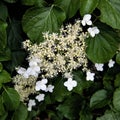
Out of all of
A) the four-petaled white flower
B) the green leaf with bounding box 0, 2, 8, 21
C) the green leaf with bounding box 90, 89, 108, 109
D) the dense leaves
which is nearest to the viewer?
the dense leaves

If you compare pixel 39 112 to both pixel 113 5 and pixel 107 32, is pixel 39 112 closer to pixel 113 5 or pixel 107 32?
pixel 107 32

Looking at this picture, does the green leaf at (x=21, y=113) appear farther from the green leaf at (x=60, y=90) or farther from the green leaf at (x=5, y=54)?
the green leaf at (x=5, y=54)

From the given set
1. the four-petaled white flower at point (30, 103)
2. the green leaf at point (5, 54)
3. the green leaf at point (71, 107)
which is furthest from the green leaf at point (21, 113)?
the green leaf at point (5, 54)

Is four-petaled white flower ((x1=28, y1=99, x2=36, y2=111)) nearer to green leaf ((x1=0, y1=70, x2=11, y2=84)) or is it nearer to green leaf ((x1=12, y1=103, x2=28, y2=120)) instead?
green leaf ((x1=12, y1=103, x2=28, y2=120))

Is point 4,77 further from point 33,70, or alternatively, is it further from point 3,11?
point 3,11

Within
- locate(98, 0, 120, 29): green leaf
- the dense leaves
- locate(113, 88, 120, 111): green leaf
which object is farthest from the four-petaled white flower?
locate(98, 0, 120, 29): green leaf

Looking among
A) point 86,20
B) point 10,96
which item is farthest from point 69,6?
point 10,96

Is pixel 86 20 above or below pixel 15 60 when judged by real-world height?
above
